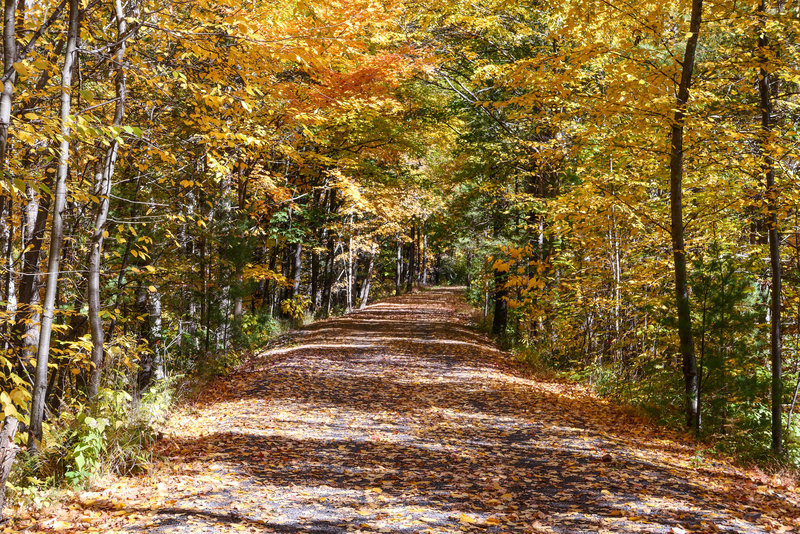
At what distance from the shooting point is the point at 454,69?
50.3ft

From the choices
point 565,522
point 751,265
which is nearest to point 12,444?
point 565,522

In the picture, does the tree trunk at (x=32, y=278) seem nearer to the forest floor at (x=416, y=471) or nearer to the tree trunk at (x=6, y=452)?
the forest floor at (x=416, y=471)

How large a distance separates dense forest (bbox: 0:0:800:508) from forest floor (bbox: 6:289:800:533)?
27.6 inches

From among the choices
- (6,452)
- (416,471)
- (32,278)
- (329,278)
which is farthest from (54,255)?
(329,278)

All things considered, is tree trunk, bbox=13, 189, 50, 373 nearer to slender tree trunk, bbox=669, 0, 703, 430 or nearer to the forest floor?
the forest floor

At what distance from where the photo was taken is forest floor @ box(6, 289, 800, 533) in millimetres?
4430

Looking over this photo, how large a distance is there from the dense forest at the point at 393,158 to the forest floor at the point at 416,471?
0.70 m

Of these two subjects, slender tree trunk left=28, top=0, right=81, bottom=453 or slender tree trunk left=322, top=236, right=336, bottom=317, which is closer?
slender tree trunk left=28, top=0, right=81, bottom=453

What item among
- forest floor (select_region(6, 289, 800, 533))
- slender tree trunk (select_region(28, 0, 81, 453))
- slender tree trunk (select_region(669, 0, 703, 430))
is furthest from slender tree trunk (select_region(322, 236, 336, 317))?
slender tree trunk (select_region(28, 0, 81, 453))

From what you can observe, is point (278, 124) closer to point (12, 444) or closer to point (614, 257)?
point (614, 257)

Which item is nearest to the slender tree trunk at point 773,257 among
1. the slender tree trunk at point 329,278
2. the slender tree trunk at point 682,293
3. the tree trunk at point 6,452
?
the slender tree trunk at point 682,293

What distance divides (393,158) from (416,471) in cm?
1359

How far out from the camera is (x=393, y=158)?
1819 centimetres

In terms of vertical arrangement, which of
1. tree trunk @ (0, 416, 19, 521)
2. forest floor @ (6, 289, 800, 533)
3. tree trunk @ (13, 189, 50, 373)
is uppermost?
tree trunk @ (13, 189, 50, 373)
